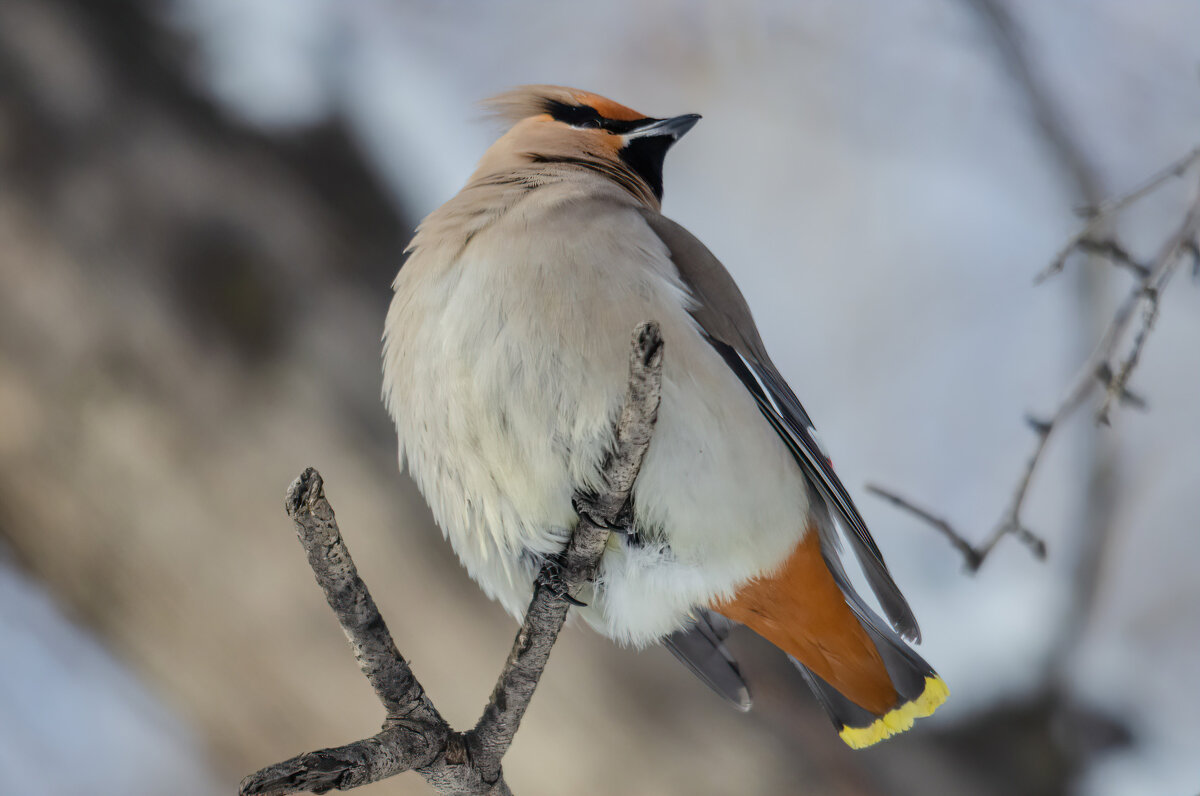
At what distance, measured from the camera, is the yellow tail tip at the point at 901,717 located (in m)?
2.30

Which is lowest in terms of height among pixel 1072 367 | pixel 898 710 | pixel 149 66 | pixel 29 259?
pixel 898 710

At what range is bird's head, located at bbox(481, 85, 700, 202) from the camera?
8.37ft

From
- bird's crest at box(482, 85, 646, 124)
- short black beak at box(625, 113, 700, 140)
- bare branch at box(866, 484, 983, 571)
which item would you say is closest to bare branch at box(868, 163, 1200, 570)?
bare branch at box(866, 484, 983, 571)

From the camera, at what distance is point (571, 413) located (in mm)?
1845

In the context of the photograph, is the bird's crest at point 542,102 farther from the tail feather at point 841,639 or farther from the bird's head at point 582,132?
the tail feather at point 841,639

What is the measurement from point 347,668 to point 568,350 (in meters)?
1.36

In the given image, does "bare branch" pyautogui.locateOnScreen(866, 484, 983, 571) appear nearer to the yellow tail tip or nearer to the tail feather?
the tail feather

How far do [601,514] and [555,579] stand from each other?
19 cm

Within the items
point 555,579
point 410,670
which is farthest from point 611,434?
point 410,670

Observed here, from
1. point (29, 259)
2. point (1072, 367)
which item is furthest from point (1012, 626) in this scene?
point (29, 259)

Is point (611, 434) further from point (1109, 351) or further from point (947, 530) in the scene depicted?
point (1109, 351)

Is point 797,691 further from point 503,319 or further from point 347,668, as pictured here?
point 503,319

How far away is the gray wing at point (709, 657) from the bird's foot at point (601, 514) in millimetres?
592

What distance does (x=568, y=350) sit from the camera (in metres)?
1.85
